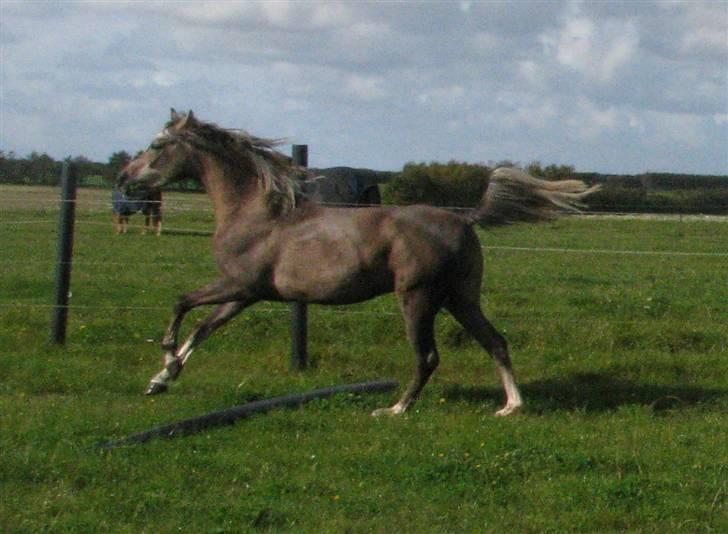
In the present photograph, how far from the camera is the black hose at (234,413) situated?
7666 mm

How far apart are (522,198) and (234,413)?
9.64ft

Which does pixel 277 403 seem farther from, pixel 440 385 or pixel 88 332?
pixel 88 332

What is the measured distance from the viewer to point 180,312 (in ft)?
32.5

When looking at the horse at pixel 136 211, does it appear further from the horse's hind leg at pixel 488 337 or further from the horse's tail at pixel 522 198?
the horse's hind leg at pixel 488 337

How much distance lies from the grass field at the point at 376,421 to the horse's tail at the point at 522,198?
4.58ft

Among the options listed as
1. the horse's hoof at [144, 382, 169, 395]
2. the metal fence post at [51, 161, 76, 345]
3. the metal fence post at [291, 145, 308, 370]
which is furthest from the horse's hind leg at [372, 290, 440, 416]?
the metal fence post at [51, 161, 76, 345]

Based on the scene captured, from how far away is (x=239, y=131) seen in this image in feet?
33.7

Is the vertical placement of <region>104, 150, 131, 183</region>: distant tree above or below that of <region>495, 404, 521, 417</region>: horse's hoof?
above

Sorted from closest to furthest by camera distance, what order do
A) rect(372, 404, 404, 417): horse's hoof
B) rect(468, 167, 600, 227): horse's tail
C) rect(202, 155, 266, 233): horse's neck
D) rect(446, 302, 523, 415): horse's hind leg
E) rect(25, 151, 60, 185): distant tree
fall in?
rect(372, 404, 404, 417): horse's hoof → rect(446, 302, 523, 415): horse's hind leg → rect(468, 167, 600, 227): horse's tail → rect(202, 155, 266, 233): horse's neck → rect(25, 151, 60, 185): distant tree

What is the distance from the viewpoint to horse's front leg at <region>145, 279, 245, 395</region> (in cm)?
973

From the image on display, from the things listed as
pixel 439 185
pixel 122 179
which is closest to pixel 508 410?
pixel 122 179

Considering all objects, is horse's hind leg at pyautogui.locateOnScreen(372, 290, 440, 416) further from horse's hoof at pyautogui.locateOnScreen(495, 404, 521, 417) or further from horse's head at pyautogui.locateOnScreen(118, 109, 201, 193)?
horse's head at pyautogui.locateOnScreen(118, 109, 201, 193)

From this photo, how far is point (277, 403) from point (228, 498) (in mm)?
2301

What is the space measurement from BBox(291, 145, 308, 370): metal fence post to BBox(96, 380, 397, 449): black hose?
1.38 meters
